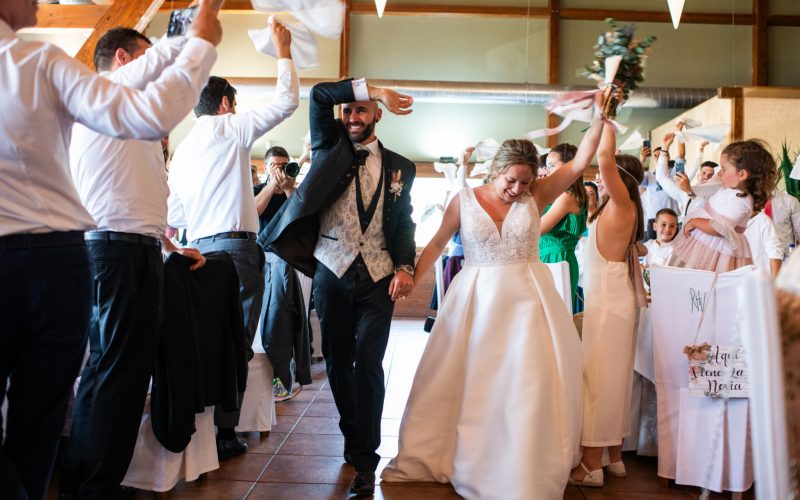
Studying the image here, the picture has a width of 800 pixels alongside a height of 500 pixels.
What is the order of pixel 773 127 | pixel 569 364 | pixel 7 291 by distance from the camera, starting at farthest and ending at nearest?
pixel 773 127
pixel 569 364
pixel 7 291

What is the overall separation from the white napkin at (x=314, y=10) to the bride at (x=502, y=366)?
2.90 ft

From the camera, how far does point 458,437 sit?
2912 millimetres

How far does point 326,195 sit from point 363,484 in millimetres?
1168

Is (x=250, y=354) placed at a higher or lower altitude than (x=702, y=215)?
lower

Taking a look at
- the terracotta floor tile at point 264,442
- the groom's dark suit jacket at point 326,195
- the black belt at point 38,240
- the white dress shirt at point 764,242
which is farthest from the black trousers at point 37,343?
the white dress shirt at point 764,242

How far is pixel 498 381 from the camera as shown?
9.36 feet

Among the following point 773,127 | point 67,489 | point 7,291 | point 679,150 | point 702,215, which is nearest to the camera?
point 7,291

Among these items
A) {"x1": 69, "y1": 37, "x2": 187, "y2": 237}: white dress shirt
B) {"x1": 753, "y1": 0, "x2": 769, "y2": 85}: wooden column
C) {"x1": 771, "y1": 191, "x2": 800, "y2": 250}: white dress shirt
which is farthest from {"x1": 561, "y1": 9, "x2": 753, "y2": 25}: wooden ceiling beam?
{"x1": 69, "y1": 37, "x2": 187, "y2": 237}: white dress shirt

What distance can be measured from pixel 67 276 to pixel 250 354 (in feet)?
6.22

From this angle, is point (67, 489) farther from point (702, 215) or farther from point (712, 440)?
point (702, 215)

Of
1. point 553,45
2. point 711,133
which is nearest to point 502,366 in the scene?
point 711,133

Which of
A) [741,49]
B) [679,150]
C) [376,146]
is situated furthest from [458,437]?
[741,49]

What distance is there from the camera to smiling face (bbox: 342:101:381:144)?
307 cm

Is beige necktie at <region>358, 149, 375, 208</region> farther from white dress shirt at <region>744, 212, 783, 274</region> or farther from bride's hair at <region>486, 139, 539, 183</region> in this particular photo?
white dress shirt at <region>744, 212, 783, 274</region>
